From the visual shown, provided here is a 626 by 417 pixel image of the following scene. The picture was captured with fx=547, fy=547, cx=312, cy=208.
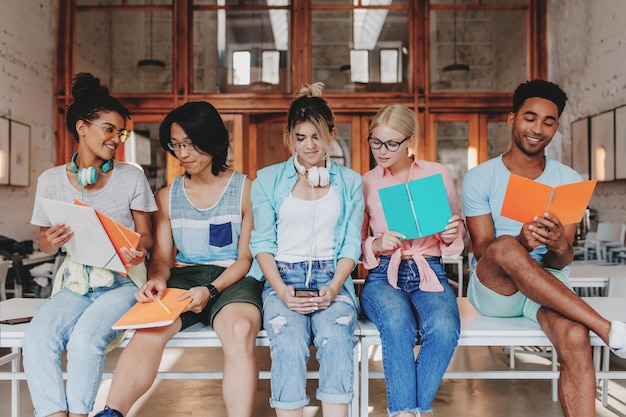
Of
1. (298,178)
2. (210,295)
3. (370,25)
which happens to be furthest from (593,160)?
(210,295)

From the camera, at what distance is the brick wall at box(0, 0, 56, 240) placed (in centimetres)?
552

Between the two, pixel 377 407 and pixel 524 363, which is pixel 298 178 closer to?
pixel 377 407

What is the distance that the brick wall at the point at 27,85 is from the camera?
217 inches

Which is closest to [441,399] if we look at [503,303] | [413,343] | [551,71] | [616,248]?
[503,303]

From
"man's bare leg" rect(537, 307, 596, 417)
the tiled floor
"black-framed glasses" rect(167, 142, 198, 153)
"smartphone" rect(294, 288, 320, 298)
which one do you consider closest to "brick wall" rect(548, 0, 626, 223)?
the tiled floor

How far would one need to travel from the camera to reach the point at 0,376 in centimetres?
212

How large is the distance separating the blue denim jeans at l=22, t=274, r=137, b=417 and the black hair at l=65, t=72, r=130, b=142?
779 millimetres

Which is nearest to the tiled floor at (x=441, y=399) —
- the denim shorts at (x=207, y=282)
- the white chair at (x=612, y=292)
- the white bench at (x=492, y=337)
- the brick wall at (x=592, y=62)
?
the white chair at (x=612, y=292)

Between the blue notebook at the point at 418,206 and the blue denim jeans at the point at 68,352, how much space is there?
1103 millimetres

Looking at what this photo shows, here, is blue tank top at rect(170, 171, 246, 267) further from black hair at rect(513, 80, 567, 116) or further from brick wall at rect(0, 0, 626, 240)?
brick wall at rect(0, 0, 626, 240)

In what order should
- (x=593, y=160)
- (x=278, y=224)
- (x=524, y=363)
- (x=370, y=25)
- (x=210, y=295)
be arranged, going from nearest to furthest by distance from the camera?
1. (x=210, y=295)
2. (x=278, y=224)
3. (x=524, y=363)
4. (x=593, y=160)
5. (x=370, y=25)

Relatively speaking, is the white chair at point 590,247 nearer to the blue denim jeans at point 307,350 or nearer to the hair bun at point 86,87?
the blue denim jeans at point 307,350

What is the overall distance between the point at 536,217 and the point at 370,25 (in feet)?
17.3

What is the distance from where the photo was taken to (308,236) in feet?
7.23
